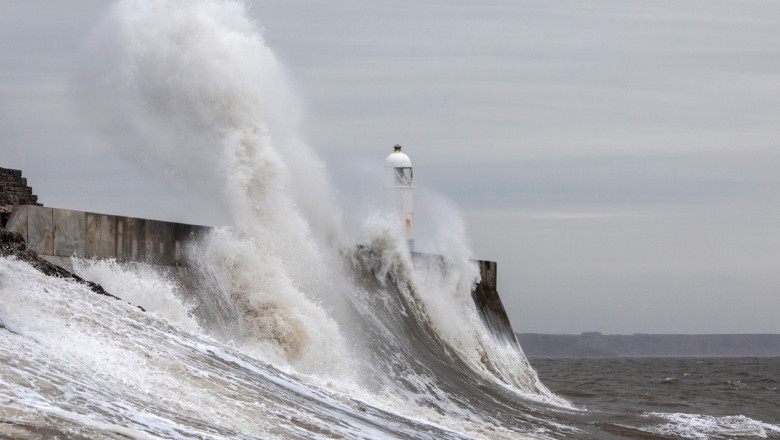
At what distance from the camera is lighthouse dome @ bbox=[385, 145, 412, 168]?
20844 mm

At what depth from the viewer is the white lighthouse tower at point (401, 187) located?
19.3 metres

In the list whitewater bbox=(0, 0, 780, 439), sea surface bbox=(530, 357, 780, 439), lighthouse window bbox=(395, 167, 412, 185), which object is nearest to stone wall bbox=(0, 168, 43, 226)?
whitewater bbox=(0, 0, 780, 439)

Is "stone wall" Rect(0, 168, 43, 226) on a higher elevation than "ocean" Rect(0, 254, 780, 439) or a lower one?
higher

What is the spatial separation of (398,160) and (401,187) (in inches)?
32.6

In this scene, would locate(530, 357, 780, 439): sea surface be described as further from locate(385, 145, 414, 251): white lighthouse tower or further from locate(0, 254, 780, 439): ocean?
locate(385, 145, 414, 251): white lighthouse tower

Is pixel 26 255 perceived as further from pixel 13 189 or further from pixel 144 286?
pixel 13 189

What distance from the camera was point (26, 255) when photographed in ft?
23.0

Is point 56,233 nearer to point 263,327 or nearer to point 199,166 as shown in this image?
point 263,327

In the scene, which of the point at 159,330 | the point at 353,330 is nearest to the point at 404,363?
the point at 353,330

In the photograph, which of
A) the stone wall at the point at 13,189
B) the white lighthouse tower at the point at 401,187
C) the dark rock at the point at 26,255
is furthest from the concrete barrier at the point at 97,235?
the white lighthouse tower at the point at 401,187

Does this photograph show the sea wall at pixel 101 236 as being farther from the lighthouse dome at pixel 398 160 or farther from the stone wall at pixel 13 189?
the lighthouse dome at pixel 398 160

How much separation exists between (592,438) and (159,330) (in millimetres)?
5228

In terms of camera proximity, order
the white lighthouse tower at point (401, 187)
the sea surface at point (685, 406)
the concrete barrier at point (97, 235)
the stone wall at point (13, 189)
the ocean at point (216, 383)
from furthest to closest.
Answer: the white lighthouse tower at point (401, 187) → the sea surface at point (685, 406) → the stone wall at point (13, 189) → the concrete barrier at point (97, 235) → the ocean at point (216, 383)

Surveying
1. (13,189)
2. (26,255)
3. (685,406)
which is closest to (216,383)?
(26,255)
